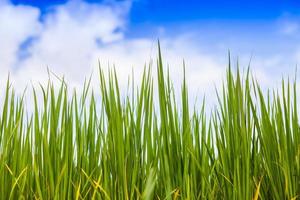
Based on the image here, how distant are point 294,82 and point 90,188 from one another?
134cm

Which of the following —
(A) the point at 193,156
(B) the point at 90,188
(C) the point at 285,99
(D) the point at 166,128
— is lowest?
(B) the point at 90,188

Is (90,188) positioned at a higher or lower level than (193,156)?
lower

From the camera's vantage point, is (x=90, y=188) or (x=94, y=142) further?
(x=94, y=142)

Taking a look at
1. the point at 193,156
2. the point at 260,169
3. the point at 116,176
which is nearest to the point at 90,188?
the point at 116,176

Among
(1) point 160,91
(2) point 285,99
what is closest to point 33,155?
(1) point 160,91

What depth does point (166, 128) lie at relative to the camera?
8.09ft

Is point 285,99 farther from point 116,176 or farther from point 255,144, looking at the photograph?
point 116,176

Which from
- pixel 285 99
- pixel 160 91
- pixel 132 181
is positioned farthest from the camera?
pixel 285 99

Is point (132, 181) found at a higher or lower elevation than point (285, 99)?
lower

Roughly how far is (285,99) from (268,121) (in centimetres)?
22

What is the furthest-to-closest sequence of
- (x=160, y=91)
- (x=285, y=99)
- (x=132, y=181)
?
(x=285, y=99) < (x=160, y=91) < (x=132, y=181)

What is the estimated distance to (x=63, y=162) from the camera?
98.3 inches

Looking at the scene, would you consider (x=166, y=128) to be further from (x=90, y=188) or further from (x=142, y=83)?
(x=90, y=188)

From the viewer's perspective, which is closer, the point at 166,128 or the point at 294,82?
the point at 166,128
